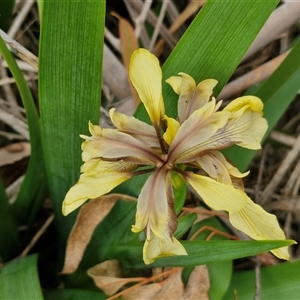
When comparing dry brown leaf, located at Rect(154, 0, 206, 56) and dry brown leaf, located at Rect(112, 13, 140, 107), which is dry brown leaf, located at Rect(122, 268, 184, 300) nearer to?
dry brown leaf, located at Rect(112, 13, 140, 107)

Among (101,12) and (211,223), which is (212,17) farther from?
(211,223)

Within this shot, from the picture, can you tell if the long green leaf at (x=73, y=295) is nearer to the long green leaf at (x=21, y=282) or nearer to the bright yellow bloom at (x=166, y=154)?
the long green leaf at (x=21, y=282)

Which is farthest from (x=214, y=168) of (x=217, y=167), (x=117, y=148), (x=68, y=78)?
(x=68, y=78)

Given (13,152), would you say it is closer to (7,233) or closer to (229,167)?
(7,233)

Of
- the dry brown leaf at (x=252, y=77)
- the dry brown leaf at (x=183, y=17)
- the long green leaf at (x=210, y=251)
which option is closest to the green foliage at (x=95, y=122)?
the long green leaf at (x=210, y=251)

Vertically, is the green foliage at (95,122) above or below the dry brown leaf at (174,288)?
above

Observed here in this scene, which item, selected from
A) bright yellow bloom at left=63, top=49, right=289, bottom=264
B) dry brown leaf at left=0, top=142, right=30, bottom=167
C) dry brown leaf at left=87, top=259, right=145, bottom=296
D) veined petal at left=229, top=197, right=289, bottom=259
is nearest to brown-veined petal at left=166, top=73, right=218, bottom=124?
bright yellow bloom at left=63, top=49, right=289, bottom=264

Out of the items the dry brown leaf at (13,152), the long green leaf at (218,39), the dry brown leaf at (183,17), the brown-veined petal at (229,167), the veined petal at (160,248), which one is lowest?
the veined petal at (160,248)

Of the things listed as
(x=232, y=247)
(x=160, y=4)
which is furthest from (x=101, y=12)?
(x=160, y=4)
